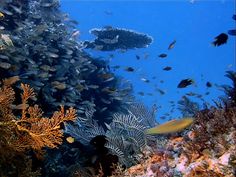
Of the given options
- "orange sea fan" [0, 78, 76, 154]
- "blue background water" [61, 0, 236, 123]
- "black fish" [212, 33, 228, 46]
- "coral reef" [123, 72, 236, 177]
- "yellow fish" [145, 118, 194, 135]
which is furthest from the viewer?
"blue background water" [61, 0, 236, 123]

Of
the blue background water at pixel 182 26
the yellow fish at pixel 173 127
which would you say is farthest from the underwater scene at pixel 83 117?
the blue background water at pixel 182 26

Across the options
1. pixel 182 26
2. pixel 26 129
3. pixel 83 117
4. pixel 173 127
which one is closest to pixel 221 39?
pixel 83 117

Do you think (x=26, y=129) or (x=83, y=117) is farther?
(x=83, y=117)

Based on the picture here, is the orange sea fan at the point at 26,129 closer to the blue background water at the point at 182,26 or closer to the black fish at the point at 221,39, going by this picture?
the black fish at the point at 221,39

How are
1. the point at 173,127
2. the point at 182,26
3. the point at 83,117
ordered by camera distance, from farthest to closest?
the point at 182,26, the point at 83,117, the point at 173,127

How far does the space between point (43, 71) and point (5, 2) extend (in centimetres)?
182

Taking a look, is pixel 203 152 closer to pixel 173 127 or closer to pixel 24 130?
pixel 173 127

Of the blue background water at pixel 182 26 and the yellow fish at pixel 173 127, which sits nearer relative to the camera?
the yellow fish at pixel 173 127

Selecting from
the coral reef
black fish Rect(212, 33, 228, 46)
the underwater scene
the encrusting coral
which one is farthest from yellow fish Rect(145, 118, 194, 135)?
black fish Rect(212, 33, 228, 46)

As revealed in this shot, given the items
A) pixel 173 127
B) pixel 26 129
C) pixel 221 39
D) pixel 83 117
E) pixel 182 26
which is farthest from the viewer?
pixel 182 26

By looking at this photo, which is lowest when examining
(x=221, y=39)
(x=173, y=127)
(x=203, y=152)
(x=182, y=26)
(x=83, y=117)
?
(x=203, y=152)

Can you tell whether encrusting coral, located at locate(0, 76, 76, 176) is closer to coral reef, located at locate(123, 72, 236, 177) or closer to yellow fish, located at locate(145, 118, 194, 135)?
yellow fish, located at locate(145, 118, 194, 135)

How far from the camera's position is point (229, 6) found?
115938mm

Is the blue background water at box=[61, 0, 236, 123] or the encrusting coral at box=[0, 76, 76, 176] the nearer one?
the encrusting coral at box=[0, 76, 76, 176]
